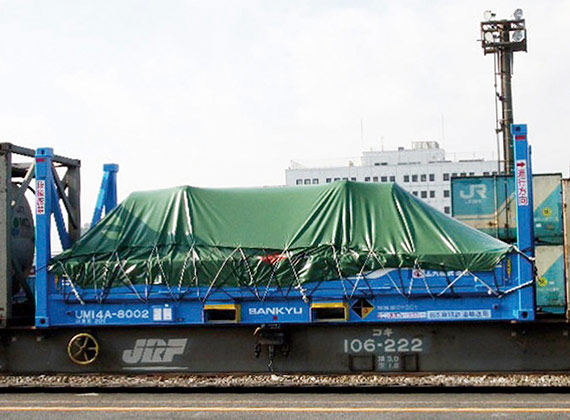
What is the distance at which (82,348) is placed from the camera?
11219 millimetres

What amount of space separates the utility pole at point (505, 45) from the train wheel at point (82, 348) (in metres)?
27.9

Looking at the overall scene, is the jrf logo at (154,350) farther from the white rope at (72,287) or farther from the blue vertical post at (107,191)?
the blue vertical post at (107,191)

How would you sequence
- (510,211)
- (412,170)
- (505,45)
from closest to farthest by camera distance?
(510,211) < (505,45) < (412,170)

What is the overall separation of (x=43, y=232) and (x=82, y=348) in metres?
1.83

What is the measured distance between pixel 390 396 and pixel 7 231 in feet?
20.6

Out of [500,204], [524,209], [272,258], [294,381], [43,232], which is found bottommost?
[294,381]

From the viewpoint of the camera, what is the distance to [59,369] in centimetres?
1140

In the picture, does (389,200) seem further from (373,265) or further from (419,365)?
(419,365)

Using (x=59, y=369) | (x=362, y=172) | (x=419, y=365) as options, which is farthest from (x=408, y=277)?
(x=362, y=172)

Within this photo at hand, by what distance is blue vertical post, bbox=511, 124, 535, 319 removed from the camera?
33.4 ft

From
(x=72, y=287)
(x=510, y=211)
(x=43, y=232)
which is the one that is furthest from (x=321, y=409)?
(x=510, y=211)

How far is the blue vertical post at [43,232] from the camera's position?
1120 centimetres

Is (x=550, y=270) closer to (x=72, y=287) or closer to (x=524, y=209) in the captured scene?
(x=524, y=209)

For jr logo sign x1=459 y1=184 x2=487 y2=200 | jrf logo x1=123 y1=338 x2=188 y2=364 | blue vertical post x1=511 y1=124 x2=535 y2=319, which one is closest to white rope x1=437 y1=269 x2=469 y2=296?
blue vertical post x1=511 y1=124 x2=535 y2=319
